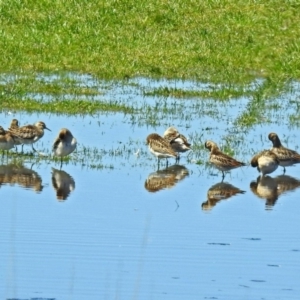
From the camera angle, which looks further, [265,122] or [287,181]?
[265,122]

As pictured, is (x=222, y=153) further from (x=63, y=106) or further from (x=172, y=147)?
(x=63, y=106)

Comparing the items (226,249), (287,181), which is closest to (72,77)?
(287,181)

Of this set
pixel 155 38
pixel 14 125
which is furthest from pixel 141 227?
pixel 155 38

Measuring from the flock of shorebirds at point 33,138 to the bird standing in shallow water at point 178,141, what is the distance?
156 cm

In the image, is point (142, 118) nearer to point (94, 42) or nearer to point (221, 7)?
point (94, 42)

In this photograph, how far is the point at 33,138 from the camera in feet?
66.2

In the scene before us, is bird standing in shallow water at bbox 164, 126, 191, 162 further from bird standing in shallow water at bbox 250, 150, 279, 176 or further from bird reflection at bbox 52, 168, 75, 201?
bird reflection at bbox 52, 168, 75, 201

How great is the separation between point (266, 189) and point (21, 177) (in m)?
3.41

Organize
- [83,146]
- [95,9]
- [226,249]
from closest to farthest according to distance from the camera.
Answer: [226,249] → [83,146] → [95,9]

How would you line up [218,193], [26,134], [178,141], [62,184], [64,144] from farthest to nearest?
[26,134] → [178,141] → [64,144] → [62,184] → [218,193]

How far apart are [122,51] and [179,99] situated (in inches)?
201

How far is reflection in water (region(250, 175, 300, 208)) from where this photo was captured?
17.7 metres

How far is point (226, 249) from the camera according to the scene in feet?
46.4

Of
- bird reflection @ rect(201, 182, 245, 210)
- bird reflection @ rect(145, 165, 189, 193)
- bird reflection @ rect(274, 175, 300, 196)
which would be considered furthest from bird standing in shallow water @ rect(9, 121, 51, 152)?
bird reflection @ rect(274, 175, 300, 196)
